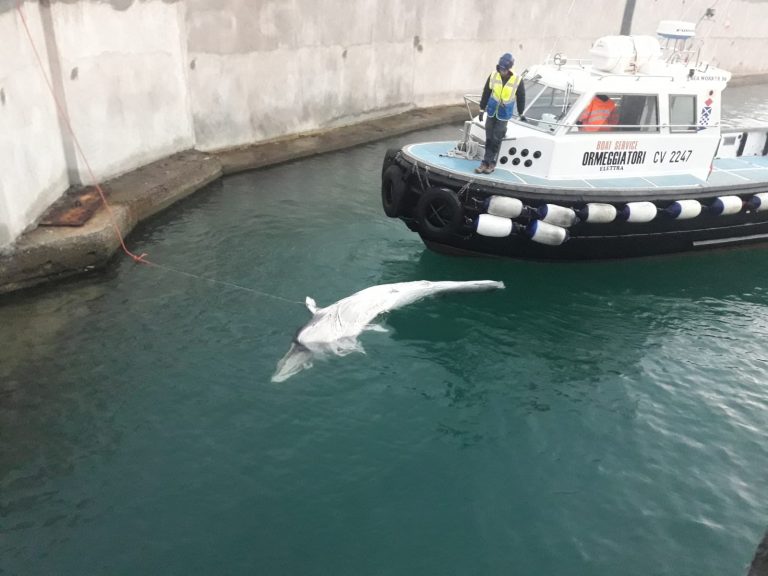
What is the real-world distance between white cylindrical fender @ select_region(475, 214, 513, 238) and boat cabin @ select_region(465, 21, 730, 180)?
42.7 inches

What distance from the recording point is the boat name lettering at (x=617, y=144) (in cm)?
952

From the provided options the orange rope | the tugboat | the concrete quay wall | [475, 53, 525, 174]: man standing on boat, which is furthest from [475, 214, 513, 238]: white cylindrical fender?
the concrete quay wall

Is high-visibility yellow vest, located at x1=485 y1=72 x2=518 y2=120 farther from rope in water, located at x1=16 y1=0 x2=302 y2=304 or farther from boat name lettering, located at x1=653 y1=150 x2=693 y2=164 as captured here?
rope in water, located at x1=16 y1=0 x2=302 y2=304

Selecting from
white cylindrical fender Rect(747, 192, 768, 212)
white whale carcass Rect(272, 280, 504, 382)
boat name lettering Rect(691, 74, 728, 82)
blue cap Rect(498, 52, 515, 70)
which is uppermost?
blue cap Rect(498, 52, 515, 70)

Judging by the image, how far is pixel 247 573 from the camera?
489 centimetres

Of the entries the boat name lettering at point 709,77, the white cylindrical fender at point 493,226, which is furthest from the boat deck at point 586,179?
the boat name lettering at point 709,77

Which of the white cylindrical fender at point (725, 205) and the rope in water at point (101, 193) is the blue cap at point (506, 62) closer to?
the white cylindrical fender at point (725, 205)

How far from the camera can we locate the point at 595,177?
9.62m

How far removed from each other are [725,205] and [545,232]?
3.14m

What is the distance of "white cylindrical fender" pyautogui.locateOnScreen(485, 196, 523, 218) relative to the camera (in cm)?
876

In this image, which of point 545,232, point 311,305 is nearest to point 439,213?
point 545,232

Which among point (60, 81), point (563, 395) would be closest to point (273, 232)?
point (60, 81)

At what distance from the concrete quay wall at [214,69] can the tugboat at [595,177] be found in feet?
17.1

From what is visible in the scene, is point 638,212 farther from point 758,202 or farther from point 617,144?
point 758,202
